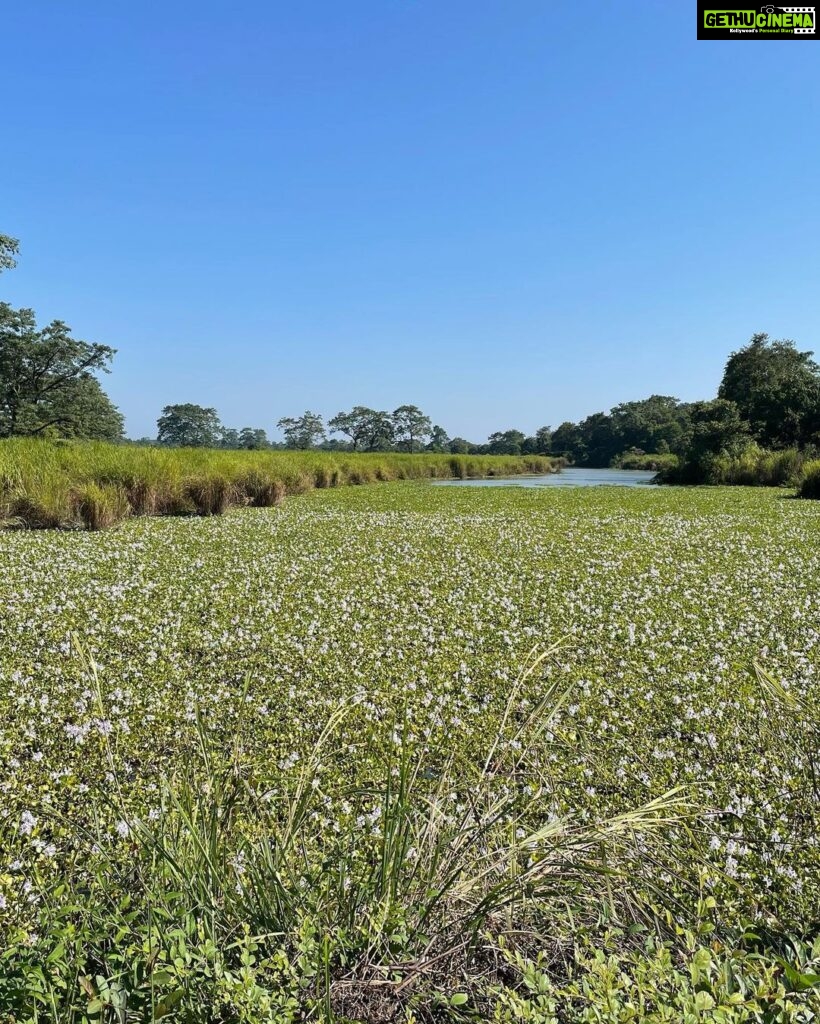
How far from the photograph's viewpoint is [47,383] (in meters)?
33.2

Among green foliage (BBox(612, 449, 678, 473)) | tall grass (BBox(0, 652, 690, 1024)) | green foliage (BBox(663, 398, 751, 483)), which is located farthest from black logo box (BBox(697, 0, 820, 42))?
green foliage (BBox(612, 449, 678, 473))

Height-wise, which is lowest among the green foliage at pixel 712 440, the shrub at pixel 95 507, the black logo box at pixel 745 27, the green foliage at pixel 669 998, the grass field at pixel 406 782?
the grass field at pixel 406 782

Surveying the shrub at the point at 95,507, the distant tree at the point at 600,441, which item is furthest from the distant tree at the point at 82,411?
the distant tree at the point at 600,441

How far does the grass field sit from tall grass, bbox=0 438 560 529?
1592 mm

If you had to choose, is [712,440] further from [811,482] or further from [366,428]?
[366,428]

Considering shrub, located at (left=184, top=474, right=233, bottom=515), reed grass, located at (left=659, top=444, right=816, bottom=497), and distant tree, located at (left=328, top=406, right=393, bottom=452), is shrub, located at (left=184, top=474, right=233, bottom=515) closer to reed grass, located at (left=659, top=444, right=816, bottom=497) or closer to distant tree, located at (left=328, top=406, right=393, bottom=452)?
reed grass, located at (left=659, top=444, right=816, bottom=497)

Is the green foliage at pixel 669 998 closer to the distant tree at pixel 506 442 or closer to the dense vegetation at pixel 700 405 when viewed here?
the dense vegetation at pixel 700 405

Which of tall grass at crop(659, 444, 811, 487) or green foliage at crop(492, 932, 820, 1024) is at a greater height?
tall grass at crop(659, 444, 811, 487)

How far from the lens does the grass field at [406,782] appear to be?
1.14m

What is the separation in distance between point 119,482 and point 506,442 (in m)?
85.9

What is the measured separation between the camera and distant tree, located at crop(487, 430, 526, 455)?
89000 mm

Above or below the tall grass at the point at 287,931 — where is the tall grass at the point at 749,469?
above

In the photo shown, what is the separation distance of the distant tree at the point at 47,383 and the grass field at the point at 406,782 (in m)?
29.2

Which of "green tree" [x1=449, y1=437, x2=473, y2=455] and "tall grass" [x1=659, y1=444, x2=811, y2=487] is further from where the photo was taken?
"green tree" [x1=449, y1=437, x2=473, y2=455]
